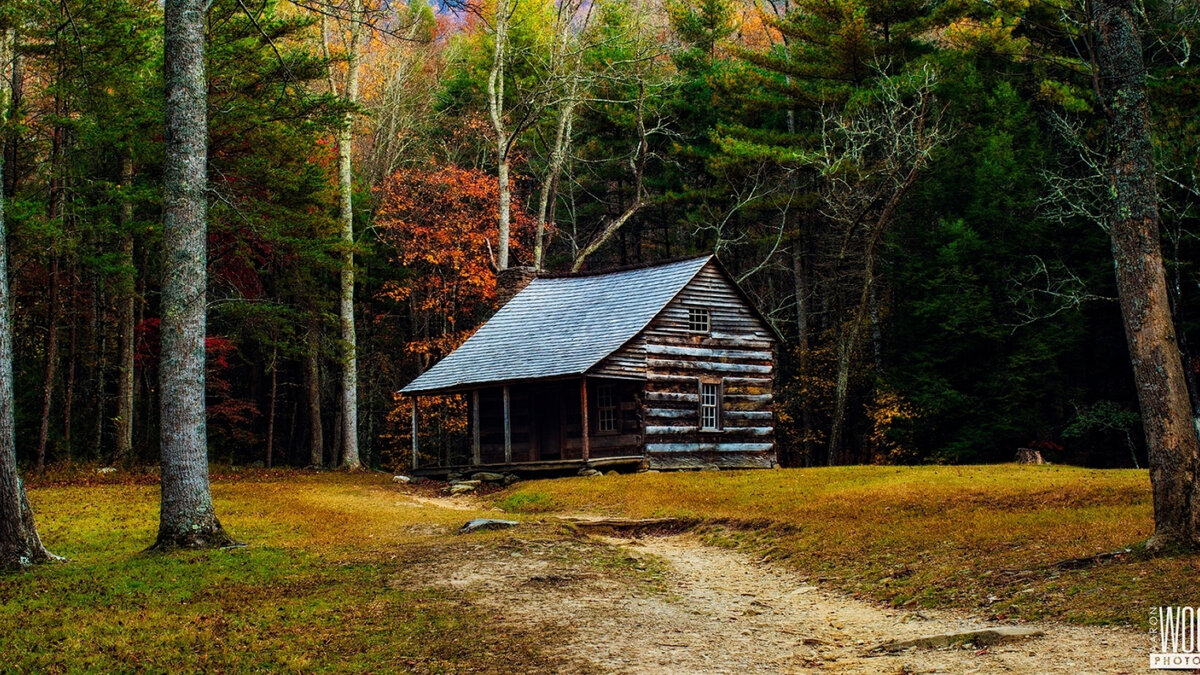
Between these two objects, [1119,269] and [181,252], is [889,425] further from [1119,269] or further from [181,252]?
[181,252]

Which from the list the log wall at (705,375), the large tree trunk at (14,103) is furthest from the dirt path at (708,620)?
the large tree trunk at (14,103)

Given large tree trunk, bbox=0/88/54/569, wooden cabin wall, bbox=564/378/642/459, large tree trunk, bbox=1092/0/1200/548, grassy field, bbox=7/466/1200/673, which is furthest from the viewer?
wooden cabin wall, bbox=564/378/642/459

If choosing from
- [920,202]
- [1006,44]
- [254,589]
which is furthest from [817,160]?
[254,589]

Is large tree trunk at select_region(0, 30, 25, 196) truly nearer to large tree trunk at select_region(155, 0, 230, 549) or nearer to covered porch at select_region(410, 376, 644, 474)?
large tree trunk at select_region(155, 0, 230, 549)

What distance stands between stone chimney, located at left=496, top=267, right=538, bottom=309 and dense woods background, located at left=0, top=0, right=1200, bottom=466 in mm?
3329

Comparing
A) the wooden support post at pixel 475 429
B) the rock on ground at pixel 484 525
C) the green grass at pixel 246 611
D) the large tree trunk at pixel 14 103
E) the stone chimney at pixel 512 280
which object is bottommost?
the rock on ground at pixel 484 525

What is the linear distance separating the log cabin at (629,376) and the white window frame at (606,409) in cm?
3

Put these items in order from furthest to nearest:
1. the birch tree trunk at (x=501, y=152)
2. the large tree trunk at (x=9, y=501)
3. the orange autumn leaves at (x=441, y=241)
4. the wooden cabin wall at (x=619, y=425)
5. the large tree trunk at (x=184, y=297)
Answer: the orange autumn leaves at (x=441, y=241), the birch tree trunk at (x=501, y=152), the wooden cabin wall at (x=619, y=425), the large tree trunk at (x=184, y=297), the large tree trunk at (x=9, y=501)

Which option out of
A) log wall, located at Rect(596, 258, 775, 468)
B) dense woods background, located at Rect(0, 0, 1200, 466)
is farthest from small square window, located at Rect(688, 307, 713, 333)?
dense woods background, located at Rect(0, 0, 1200, 466)

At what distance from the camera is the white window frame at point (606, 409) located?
102ft

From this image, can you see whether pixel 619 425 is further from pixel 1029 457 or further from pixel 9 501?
pixel 9 501

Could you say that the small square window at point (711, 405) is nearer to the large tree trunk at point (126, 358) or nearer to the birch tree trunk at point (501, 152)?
the birch tree trunk at point (501, 152)

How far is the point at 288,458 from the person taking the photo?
141ft

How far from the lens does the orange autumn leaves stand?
42.2 metres
